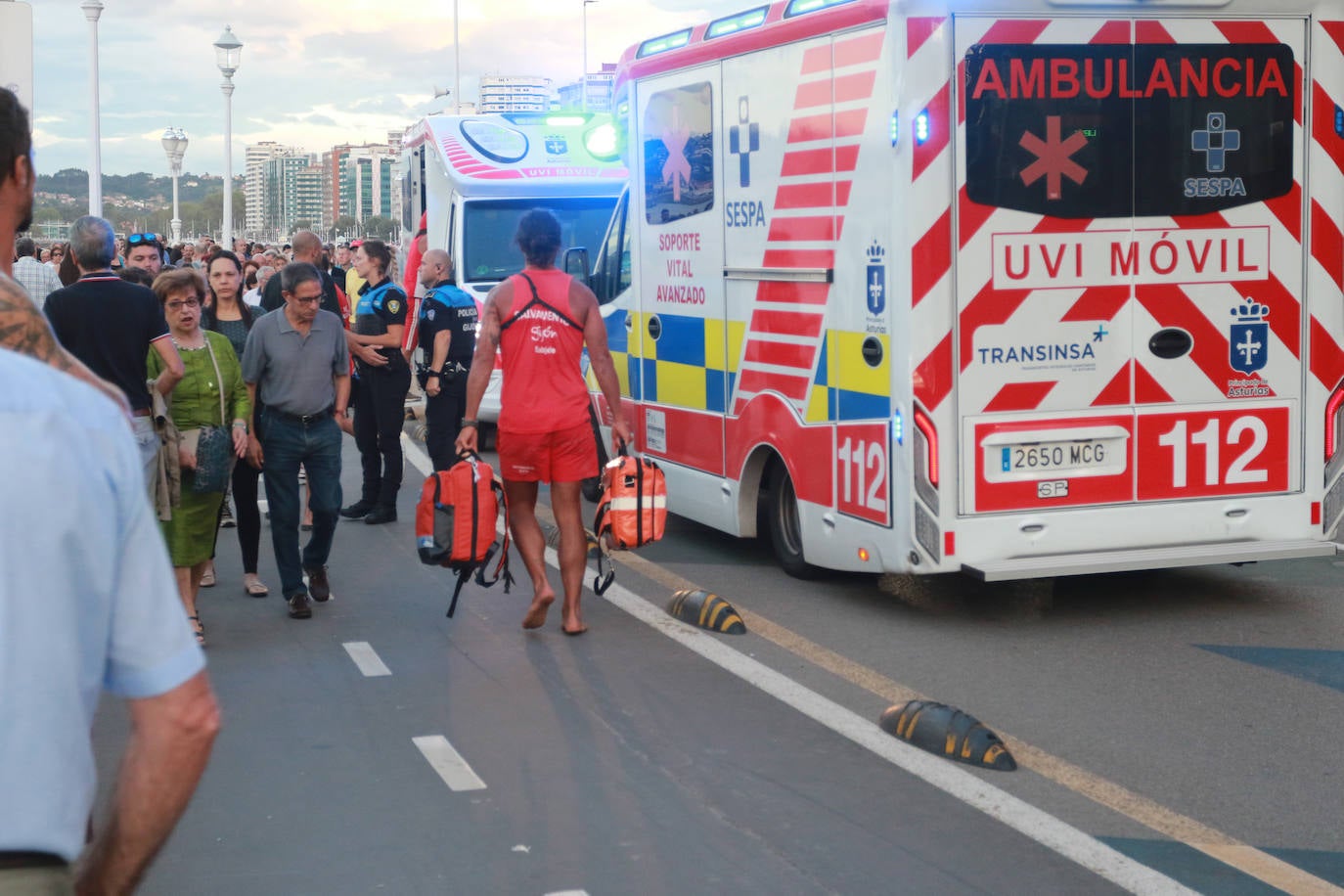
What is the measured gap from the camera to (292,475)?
8.03m

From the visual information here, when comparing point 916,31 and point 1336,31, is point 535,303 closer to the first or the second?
point 916,31

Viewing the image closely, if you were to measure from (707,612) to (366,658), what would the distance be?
5.10 ft

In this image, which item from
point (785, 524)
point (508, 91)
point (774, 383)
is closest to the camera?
point (774, 383)

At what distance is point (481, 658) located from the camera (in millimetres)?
7008

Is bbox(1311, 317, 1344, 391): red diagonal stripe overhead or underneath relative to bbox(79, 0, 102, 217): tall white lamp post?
underneath

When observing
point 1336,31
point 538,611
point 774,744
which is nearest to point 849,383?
point 538,611

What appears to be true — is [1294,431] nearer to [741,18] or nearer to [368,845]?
[741,18]

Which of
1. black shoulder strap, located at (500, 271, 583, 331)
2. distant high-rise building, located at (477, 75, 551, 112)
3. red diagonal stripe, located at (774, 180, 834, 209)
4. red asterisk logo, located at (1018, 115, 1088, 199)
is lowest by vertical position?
black shoulder strap, located at (500, 271, 583, 331)

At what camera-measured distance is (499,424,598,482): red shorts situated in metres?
7.34

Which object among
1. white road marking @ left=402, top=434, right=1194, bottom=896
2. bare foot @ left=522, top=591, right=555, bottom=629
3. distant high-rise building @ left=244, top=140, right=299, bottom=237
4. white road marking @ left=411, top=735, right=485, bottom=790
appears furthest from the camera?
distant high-rise building @ left=244, top=140, right=299, bottom=237

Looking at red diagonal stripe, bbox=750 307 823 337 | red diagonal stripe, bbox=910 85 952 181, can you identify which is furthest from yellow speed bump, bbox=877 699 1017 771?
red diagonal stripe, bbox=750 307 823 337

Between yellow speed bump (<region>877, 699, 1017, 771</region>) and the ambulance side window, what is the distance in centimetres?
387

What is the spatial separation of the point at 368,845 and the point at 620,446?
3.14 m

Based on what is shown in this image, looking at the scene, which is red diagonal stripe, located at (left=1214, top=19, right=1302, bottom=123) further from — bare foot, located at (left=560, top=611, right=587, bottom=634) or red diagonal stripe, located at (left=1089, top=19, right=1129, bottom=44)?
bare foot, located at (left=560, top=611, right=587, bottom=634)
